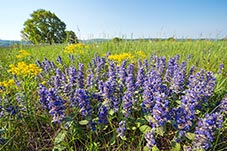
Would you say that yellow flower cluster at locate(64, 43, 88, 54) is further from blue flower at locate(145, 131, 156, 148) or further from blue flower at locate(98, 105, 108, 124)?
blue flower at locate(145, 131, 156, 148)

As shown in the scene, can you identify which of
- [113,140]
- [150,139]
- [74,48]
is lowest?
[113,140]

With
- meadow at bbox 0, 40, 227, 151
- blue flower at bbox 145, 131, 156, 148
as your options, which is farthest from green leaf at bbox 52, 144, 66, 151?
blue flower at bbox 145, 131, 156, 148

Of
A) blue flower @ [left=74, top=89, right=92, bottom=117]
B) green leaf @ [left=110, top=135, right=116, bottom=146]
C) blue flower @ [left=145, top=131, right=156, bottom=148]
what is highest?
blue flower @ [left=74, top=89, right=92, bottom=117]

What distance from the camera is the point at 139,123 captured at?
1617mm

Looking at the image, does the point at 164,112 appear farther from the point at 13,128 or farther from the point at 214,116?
the point at 13,128

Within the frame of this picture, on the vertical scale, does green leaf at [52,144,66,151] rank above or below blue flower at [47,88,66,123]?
below

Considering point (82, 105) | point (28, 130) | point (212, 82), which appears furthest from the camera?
point (212, 82)

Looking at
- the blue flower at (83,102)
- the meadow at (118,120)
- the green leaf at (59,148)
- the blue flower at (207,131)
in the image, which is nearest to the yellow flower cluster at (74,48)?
the meadow at (118,120)

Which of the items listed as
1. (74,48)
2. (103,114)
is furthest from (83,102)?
(74,48)

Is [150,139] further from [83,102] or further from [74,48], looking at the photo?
[74,48]

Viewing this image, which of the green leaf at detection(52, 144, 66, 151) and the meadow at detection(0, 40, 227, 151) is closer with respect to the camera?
the meadow at detection(0, 40, 227, 151)

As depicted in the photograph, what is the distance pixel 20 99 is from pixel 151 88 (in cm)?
126

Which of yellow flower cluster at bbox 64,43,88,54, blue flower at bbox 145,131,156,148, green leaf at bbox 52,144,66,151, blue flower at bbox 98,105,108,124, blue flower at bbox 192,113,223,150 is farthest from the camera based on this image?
yellow flower cluster at bbox 64,43,88,54

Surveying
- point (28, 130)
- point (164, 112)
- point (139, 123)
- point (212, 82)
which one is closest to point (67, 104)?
point (28, 130)
